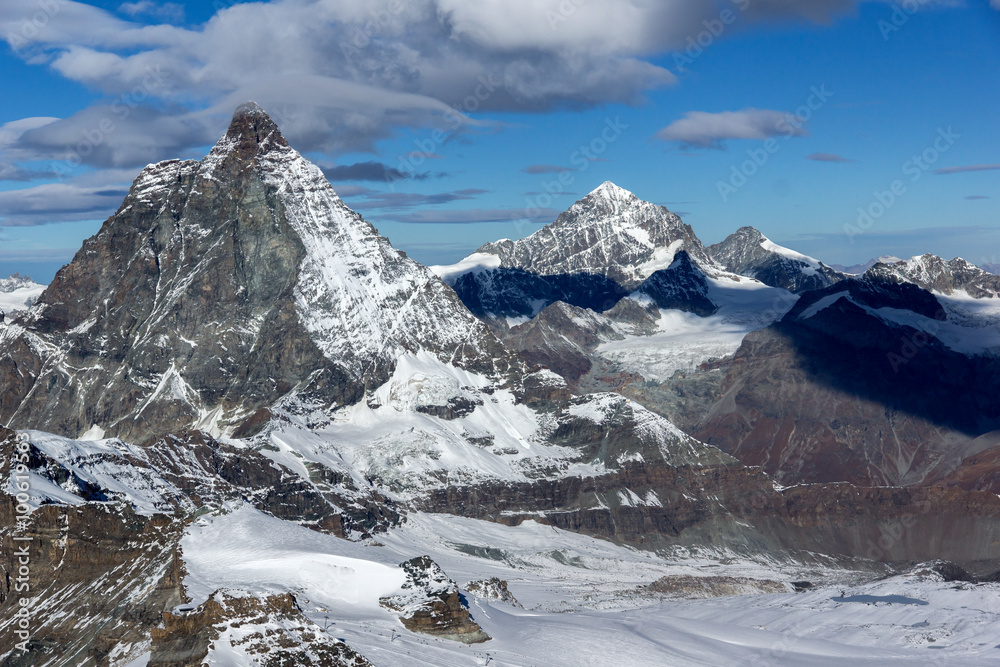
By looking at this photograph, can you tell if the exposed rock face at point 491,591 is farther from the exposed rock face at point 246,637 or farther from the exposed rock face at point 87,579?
the exposed rock face at point 246,637

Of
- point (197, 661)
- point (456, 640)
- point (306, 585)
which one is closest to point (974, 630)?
point (456, 640)

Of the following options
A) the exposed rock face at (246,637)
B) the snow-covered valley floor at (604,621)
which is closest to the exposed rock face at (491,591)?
the snow-covered valley floor at (604,621)

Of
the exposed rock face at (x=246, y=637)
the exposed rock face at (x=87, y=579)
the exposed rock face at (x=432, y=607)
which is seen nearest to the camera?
the exposed rock face at (x=246, y=637)

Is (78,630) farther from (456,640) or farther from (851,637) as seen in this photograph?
Answer: (851,637)

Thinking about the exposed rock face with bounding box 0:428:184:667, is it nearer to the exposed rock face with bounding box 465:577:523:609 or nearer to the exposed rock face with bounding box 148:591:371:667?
the exposed rock face with bounding box 148:591:371:667

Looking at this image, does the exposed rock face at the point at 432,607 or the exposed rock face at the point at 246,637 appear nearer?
the exposed rock face at the point at 246,637

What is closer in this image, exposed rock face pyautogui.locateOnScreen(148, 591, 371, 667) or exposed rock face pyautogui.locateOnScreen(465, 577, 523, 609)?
exposed rock face pyautogui.locateOnScreen(148, 591, 371, 667)

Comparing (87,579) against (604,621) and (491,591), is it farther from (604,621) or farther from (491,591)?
(604,621)

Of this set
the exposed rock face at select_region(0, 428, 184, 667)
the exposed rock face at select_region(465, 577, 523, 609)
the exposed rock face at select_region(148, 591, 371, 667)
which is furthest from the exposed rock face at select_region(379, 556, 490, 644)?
the exposed rock face at select_region(465, 577, 523, 609)
